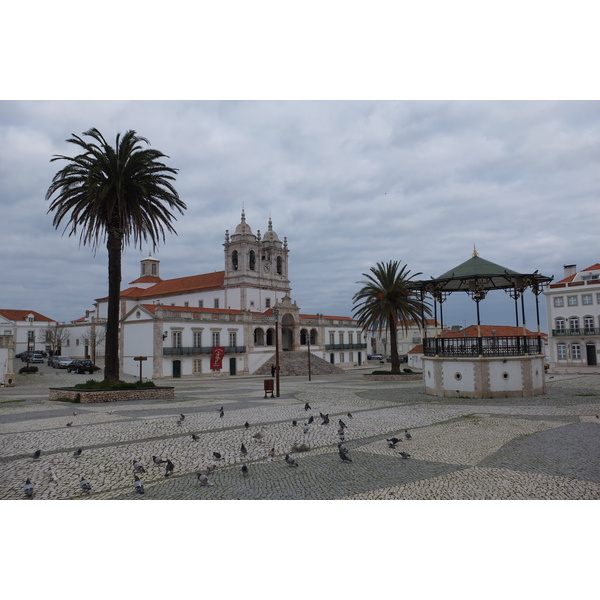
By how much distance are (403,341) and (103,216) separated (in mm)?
76174

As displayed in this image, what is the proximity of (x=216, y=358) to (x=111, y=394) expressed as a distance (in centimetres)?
2725

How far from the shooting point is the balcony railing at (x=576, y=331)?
49.1 m

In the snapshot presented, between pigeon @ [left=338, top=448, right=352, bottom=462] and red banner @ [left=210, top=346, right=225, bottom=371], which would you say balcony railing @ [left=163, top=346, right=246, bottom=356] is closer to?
red banner @ [left=210, top=346, right=225, bottom=371]

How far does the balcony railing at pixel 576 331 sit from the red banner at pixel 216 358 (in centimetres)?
3456

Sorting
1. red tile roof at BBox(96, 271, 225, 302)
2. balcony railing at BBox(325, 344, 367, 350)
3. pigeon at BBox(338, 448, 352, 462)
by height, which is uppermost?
red tile roof at BBox(96, 271, 225, 302)

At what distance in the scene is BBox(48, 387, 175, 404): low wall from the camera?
2219 centimetres

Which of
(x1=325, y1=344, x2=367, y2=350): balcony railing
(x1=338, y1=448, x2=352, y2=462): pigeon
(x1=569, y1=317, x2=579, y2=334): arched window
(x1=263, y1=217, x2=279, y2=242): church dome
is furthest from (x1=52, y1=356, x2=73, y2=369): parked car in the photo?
(x1=569, y1=317, x2=579, y2=334): arched window

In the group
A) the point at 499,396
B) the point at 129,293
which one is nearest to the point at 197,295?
the point at 129,293

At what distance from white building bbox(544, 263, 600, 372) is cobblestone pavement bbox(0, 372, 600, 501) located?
35.0 meters

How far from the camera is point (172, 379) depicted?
45.3 metres

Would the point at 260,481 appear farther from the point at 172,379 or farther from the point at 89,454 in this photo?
the point at 172,379

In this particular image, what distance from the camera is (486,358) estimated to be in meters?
22.0

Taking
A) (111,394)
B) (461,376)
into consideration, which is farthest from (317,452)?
(111,394)

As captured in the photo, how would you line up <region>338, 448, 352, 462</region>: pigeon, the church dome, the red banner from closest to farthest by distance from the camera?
<region>338, 448, 352, 462</region>: pigeon < the red banner < the church dome
